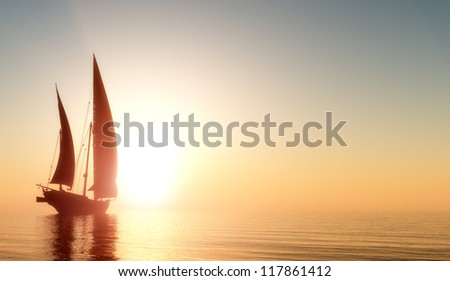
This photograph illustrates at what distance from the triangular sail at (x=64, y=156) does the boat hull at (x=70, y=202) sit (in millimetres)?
5737

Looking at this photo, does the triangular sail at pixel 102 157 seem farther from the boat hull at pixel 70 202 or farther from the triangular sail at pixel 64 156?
the boat hull at pixel 70 202

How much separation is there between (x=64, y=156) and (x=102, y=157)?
7207 millimetres

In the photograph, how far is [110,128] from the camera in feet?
355

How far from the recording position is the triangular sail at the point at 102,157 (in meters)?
99.8

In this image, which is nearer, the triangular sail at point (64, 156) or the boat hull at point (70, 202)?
the triangular sail at point (64, 156)

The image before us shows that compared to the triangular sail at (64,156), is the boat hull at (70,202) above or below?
below

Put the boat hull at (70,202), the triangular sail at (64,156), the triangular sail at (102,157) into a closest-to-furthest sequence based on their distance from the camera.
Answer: the triangular sail at (64,156) < the triangular sail at (102,157) < the boat hull at (70,202)

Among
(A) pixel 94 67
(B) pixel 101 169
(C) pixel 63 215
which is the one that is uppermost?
(A) pixel 94 67

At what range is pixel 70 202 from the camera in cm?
10612
